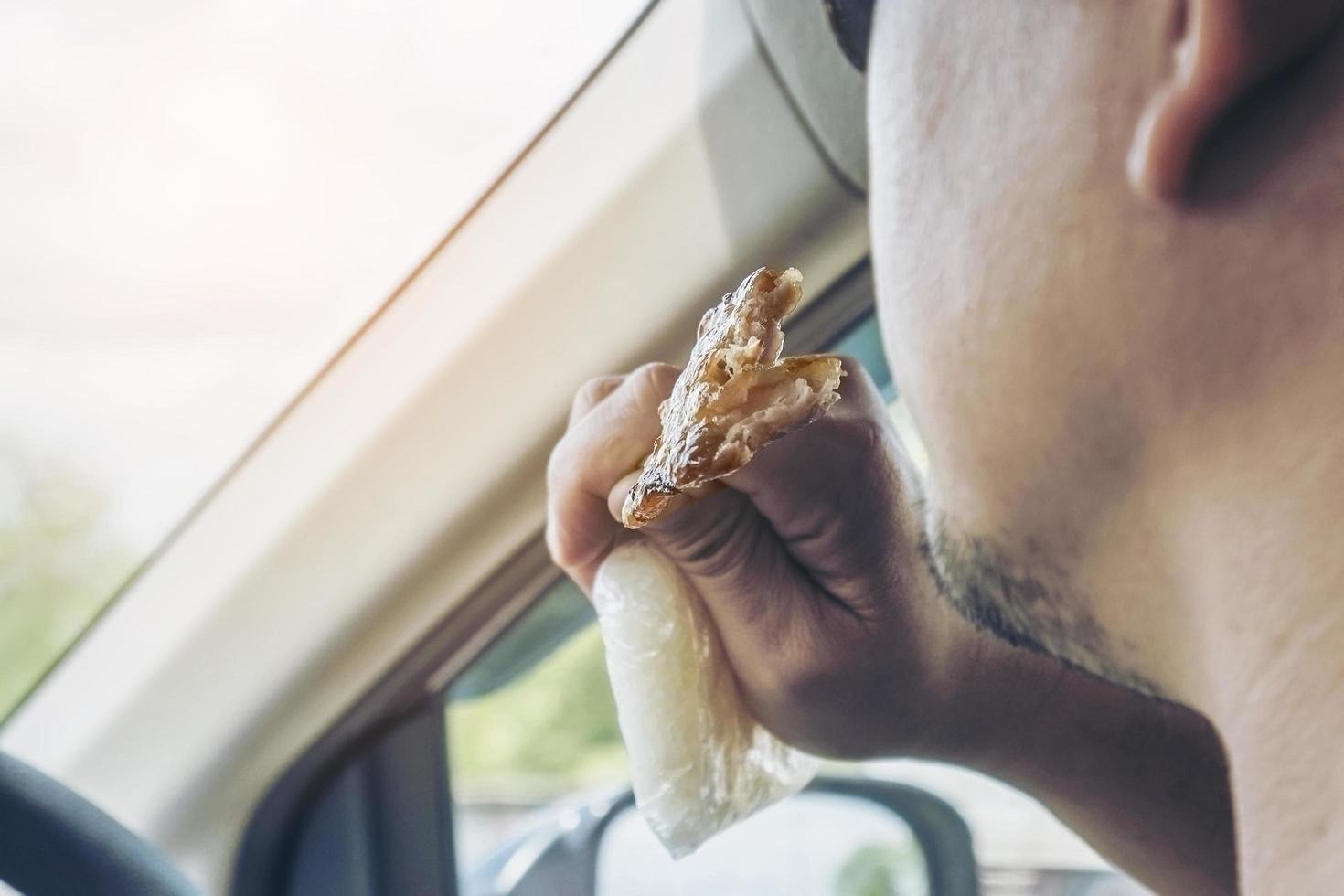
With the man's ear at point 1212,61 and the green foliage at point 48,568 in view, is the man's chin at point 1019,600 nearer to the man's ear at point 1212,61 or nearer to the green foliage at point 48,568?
the man's ear at point 1212,61

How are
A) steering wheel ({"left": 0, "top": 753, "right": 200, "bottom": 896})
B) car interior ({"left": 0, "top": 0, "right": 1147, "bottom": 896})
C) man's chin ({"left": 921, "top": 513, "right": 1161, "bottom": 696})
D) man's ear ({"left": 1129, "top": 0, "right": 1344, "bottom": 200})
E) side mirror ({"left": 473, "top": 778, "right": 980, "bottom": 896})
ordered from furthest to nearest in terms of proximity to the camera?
side mirror ({"left": 473, "top": 778, "right": 980, "bottom": 896}) < car interior ({"left": 0, "top": 0, "right": 1147, "bottom": 896}) < steering wheel ({"left": 0, "top": 753, "right": 200, "bottom": 896}) < man's chin ({"left": 921, "top": 513, "right": 1161, "bottom": 696}) < man's ear ({"left": 1129, "top": 0, "right": 1344, "bottom": 200})

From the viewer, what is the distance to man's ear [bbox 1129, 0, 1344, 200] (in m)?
0.48

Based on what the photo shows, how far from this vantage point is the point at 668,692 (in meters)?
0.72

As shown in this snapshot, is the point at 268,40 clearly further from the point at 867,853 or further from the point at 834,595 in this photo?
the point at 867,853

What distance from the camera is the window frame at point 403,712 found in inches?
42.5

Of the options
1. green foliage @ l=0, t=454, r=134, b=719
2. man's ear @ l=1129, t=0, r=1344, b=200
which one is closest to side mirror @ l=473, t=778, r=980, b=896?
green foliage @ l=0, t=454, r=134, b=719

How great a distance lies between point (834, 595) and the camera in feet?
2.53

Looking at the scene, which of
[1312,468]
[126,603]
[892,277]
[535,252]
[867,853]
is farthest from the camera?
[867,853]

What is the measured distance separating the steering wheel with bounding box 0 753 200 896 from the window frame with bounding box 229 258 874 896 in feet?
1.09

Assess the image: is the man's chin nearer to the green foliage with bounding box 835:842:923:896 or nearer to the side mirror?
the side mirror

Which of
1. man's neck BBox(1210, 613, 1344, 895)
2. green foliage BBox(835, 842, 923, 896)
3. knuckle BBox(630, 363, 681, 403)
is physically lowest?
green foliage BBox(835, 842, 923, 896)

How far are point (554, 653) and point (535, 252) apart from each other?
45cm

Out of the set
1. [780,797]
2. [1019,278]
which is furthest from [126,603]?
[1019,278]

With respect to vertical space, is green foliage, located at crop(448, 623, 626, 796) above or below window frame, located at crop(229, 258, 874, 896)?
below
